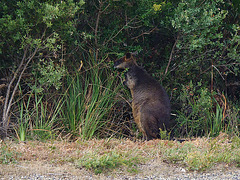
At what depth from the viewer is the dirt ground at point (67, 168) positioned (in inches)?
188

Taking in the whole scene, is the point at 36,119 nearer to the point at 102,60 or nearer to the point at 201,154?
the point at 102,60

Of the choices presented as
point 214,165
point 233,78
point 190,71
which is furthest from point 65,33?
point 233,78

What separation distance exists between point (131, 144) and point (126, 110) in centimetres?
193

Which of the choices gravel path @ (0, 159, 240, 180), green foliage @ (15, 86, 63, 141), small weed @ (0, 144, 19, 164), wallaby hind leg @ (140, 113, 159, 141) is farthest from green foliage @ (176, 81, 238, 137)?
small weed @ (0, 144, 19, 164)

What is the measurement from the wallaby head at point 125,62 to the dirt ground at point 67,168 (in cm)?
253

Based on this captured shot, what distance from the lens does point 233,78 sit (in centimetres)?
956

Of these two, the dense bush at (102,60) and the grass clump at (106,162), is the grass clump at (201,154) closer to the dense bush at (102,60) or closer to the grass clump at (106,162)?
the grass clump at (106,162)

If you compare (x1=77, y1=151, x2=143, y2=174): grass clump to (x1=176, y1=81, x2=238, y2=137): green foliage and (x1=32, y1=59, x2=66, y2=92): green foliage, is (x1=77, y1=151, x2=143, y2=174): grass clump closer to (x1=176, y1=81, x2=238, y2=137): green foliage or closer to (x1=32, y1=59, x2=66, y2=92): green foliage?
(x1=32, y1=59, x2=66, y2=92): green foliage

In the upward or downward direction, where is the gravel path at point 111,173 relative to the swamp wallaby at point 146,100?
downward

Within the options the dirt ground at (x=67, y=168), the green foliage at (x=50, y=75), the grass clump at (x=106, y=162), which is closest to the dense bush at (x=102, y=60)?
the green foliage at (x=50, y=75)

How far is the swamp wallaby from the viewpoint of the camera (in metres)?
7.25

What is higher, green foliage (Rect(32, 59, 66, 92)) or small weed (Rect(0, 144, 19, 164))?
green foliage (Rect(32, 59, 66, 92))

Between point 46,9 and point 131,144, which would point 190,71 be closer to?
point 131,144

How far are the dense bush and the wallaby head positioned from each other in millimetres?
199
